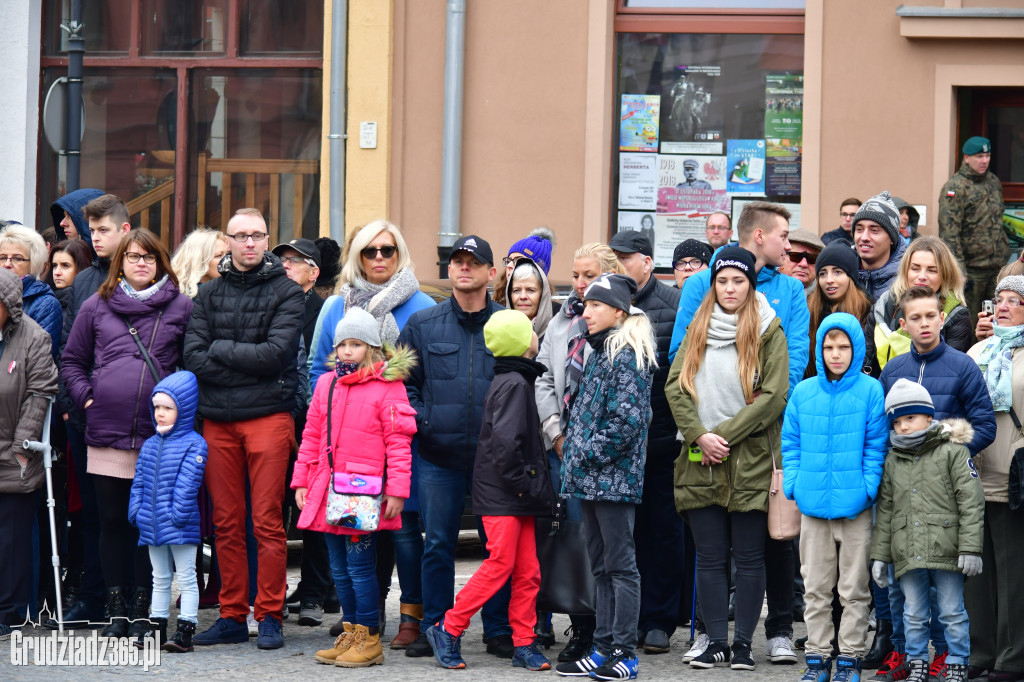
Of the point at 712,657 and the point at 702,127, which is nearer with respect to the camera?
the point at 712,657

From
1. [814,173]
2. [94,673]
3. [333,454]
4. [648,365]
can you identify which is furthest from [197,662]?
[814,173]

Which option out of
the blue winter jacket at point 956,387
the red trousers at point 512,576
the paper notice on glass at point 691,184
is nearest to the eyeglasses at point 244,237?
the red trousers at point 512,576

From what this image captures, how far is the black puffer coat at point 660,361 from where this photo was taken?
24.7 feet

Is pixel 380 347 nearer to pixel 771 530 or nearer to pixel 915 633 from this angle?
pixel 771 530

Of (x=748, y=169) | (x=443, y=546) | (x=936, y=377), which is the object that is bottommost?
(x=443, y=546)

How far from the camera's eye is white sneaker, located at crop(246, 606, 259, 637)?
25.6 feet

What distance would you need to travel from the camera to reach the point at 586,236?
519 inches

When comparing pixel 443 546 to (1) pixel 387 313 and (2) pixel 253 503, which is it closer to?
(2) pixel 253 503

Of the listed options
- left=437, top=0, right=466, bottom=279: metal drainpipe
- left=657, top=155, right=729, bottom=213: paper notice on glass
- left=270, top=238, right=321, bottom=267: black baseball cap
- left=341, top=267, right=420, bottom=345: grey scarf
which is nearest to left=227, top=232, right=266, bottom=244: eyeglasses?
left=341, top=267, right=420, bottom=345: grey scarf

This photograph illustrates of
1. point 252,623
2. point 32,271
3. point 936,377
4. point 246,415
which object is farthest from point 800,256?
point 32,271

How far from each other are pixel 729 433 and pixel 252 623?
2.97 metres

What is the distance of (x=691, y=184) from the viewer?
43.9 feet

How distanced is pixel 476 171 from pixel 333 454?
21.5 feet

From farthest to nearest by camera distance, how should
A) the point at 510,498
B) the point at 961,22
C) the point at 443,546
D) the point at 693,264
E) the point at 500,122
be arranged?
the point at 500,122 < the point at 961,22 < the point at 693,264 < the point at 443,546 < the point at 510,498
